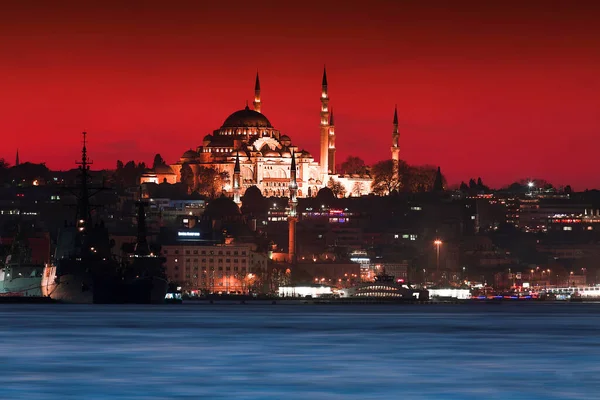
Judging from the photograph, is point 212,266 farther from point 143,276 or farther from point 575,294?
point 143,276

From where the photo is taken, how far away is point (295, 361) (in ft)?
145

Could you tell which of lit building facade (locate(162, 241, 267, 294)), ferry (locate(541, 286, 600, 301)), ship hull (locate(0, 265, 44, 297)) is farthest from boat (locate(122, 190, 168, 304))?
lit building facade (locate(162, 241, 267, 294))

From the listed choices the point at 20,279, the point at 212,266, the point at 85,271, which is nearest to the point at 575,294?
the point at 212,266

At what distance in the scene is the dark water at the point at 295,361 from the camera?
119ft

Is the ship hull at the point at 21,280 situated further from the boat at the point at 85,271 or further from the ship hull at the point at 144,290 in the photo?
the ship hull at the point at 144,290

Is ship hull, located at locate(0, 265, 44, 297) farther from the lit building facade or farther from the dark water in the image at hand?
the dark water

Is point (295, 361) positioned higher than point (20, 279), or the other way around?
point (20, 279)

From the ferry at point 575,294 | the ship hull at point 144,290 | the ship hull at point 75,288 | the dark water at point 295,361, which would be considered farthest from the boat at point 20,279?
the ferry at point 575,294

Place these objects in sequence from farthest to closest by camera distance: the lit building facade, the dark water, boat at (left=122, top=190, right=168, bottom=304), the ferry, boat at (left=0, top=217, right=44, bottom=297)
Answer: the lit building facade < the ferry < boat at (left=0, top=217, right=44, bottom=297) < boat at (left=122, top=190, right=168, bottom=304) < the dark water

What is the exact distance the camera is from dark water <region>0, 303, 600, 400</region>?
36281mm

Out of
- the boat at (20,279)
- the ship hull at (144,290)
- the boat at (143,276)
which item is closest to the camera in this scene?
the ship hull at (144,290)

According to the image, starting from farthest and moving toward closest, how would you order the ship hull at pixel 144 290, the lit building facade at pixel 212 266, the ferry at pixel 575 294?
the lit building facade at pixel 212 266
the ferry at pixel 575 294
the ship hull at pixel 144 290

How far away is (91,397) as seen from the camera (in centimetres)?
3472

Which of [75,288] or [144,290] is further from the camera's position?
[144,290]
